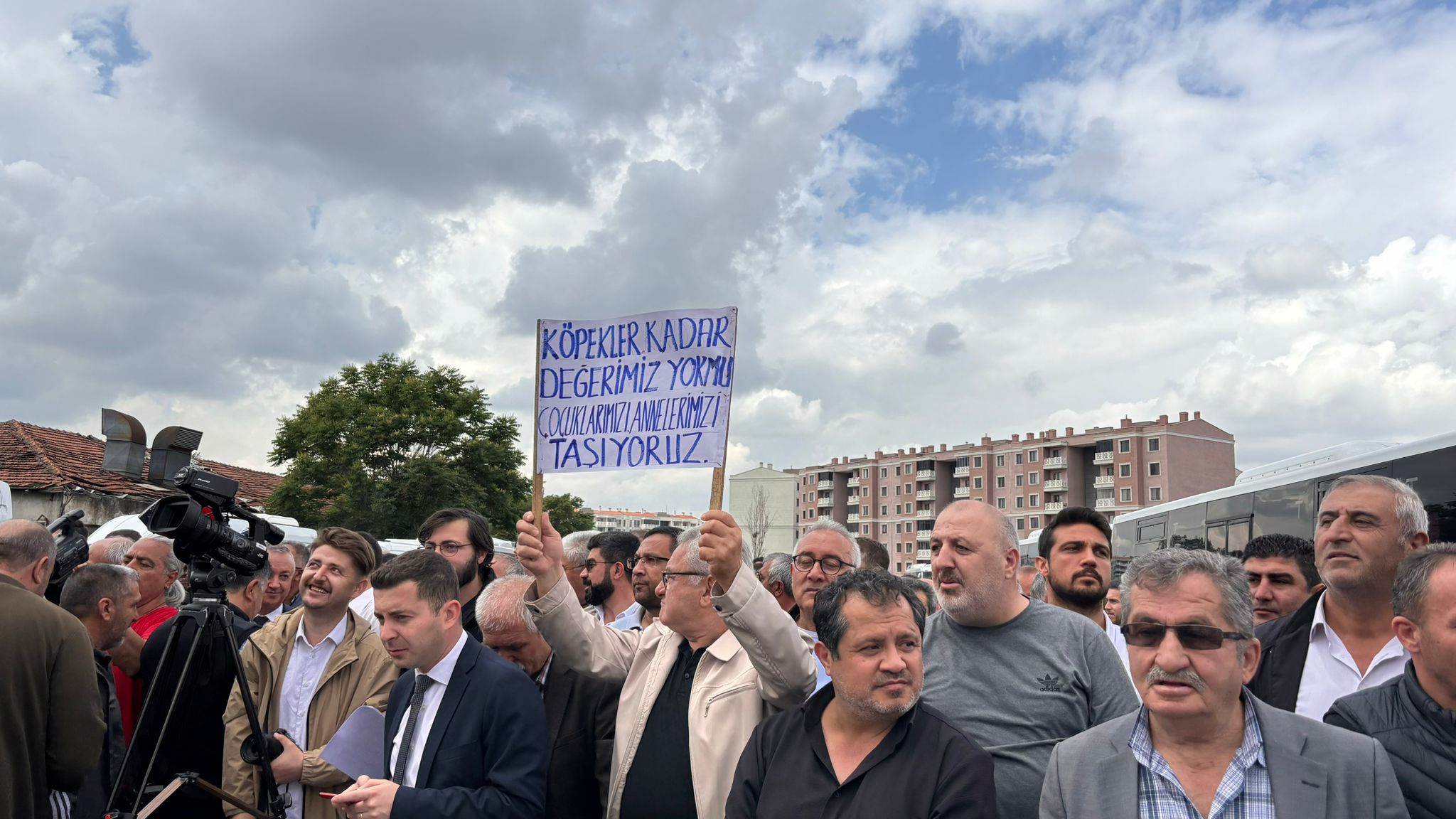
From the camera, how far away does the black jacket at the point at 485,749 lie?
360 centimetres

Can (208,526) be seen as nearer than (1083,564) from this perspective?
Yes

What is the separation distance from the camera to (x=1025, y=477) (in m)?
88.5

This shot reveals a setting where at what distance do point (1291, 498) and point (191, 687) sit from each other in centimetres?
1434

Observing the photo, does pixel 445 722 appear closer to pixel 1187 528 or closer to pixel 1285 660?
pixel 1285 660

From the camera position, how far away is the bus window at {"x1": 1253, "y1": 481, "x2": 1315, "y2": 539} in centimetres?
1402

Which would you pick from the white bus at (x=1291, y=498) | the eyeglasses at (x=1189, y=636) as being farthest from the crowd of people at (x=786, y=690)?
the white bus at (x=1291, y=498)

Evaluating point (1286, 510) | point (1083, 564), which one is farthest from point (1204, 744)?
point (1286, 510)

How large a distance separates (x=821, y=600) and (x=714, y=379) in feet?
4.97

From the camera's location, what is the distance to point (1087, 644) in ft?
12.3

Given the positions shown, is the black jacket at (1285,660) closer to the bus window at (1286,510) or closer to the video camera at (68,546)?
the video camera at (68,546)

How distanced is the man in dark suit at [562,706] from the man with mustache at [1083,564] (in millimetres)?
2652

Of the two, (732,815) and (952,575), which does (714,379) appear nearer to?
(952,575)

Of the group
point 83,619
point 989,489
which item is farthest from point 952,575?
point 989,489

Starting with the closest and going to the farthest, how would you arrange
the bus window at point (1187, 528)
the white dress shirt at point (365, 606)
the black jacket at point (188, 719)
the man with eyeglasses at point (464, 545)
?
the black jacket at point (188, 719) < the man with eyeglasses at point (464, 545) < the white dress shirt at point (365, 606) < the bus window at point (1187, 528)
